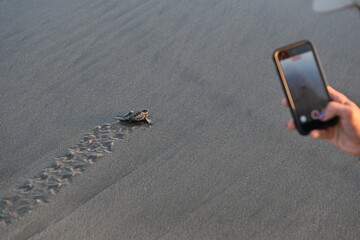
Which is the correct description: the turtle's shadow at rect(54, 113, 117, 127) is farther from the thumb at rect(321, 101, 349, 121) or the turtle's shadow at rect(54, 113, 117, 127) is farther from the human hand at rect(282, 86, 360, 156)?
the thumb at rect(321, 101, 349, 121)

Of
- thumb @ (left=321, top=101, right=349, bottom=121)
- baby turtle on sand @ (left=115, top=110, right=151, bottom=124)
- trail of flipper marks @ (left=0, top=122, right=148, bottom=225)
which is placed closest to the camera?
thumb @ (left=321, top=101, right=349, bottom=121)

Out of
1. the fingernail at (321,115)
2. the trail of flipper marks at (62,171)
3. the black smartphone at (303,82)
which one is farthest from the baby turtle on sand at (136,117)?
the fingernail at (321,115)

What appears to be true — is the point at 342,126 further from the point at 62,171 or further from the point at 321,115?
the point at 62,171

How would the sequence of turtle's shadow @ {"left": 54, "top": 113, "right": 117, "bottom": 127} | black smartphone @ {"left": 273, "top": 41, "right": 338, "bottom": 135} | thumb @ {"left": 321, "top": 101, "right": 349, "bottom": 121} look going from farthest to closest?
turtle's shadow @ {"left": 54, "top": 113, "right": 117, "bottom": 127} < black smartphone @ {"left": 273, "top": 41, "right": 338, "bottom": 135} < thumb @ {"left": 321, "top": 101, "right": 349, "bottom": 121}

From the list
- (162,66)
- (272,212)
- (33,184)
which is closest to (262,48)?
(162,66)

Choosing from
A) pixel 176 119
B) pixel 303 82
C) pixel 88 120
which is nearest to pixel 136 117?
pixel 176 119

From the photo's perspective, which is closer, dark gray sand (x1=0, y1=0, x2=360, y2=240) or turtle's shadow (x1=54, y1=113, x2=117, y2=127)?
dark gray sand (x1=0, y1=0, x2=360, y2=240)

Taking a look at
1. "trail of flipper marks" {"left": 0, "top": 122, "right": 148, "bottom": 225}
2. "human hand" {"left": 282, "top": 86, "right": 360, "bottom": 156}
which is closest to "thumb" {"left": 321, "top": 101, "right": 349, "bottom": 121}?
"human hand" {"left": 282, "top": 86, "right": 360, "bottom": 156}
